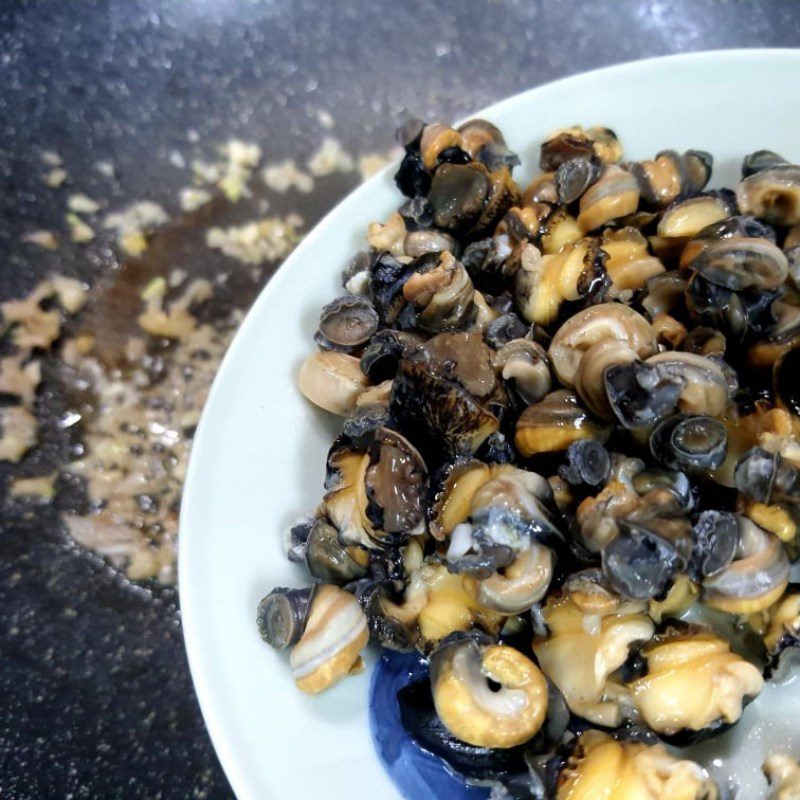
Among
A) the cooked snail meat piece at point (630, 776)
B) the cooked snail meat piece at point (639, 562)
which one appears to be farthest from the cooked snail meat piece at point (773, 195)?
the cooked snail meat piece at point (630, 776)

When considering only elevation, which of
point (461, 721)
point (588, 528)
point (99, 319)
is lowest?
point (99, 319)

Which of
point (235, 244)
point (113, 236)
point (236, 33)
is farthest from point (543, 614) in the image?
point (236, 33)

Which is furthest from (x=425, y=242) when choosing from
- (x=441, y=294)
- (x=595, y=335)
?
(x=595, y=335)

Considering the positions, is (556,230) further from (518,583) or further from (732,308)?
(518,583)

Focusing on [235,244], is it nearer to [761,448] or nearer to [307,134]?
[307,134]

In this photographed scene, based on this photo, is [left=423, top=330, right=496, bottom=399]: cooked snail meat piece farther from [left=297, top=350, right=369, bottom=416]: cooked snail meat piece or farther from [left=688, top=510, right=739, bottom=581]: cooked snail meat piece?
[left=688, top=510, right=739, bottom=581]: cooked snail meat piece

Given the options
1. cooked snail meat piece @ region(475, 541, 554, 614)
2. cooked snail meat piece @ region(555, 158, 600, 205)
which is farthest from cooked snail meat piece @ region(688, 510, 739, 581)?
cooked snail meat piece @ region(555, 158, 600, 205)
